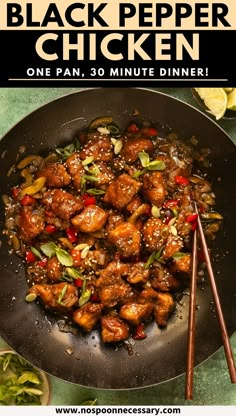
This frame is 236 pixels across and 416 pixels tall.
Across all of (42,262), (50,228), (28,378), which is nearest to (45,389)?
(28,378)

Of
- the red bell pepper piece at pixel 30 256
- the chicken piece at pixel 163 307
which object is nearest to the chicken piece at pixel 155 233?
the chicken piece at pixel 163 307

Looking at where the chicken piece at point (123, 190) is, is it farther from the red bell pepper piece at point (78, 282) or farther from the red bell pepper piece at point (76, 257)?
the red bell pepper piece at point (78, 282)

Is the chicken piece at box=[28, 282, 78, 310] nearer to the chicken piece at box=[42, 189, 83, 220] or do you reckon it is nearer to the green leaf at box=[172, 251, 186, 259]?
the chicken piece at box=[42, 189, 83, 220]

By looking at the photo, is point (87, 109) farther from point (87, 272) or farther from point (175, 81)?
point (87, 272)

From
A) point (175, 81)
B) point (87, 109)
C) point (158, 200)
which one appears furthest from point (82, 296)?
point (175, 81)

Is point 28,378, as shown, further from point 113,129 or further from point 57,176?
point 113,129
